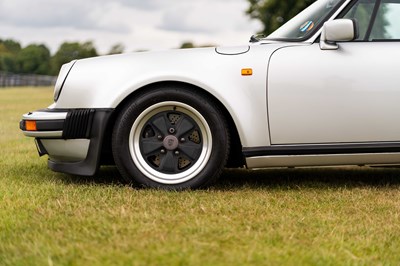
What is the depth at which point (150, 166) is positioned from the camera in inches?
171

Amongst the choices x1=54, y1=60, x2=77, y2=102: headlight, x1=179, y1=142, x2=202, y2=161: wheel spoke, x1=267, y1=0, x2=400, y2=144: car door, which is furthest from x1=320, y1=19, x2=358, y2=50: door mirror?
x1=54, y1=60, x2=77, y2=102: headlight

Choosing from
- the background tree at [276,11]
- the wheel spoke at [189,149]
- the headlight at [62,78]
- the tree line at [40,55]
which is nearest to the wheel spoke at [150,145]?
the wheel spoke at [189,149]

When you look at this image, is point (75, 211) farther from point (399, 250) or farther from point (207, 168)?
point (399, 250)

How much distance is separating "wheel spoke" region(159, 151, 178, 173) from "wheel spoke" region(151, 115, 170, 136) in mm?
158

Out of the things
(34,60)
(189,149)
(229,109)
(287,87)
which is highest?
(287,87)

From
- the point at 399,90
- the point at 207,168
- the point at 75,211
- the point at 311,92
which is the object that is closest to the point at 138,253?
the point at 75,211

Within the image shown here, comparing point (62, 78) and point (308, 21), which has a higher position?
point (308, 21)

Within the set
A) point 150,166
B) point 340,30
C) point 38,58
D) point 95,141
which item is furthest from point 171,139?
point 38,58

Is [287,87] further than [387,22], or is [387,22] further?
[387,22]

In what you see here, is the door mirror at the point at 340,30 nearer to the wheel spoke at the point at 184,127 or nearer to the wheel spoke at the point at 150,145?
the wheel spoke at the point at 184,127

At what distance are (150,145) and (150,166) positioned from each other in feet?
0.50

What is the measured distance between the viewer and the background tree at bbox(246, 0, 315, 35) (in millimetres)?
33269

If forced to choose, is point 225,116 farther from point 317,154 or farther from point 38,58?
point 38,58

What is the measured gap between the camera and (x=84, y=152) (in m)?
4.32
